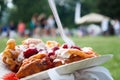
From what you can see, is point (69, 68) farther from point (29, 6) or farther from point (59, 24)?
point (29, 6)

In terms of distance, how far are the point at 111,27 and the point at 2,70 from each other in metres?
22.5

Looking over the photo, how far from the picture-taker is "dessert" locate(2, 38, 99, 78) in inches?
88.1

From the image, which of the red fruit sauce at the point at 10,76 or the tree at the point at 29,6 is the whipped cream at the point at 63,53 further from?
the tree at the point at 29,6

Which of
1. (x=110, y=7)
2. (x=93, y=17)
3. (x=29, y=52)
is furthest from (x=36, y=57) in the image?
(x=93, y=17)

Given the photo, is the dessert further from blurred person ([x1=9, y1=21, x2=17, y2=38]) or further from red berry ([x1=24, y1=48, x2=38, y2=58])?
blurred person ([x1=9, y1=21, x2=17, y2=38])

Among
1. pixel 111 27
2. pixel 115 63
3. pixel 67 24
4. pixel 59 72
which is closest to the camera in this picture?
pixel 59 72

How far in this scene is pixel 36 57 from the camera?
2268mm

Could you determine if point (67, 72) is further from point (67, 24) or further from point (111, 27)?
point (67, 24)

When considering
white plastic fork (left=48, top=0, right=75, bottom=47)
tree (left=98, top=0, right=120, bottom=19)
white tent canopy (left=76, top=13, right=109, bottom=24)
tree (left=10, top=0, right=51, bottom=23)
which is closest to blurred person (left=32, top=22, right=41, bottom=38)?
tree (left=10, top=0, right=51, bottom=23)

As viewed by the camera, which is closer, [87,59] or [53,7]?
[87,59]

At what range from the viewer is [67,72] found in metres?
2.20

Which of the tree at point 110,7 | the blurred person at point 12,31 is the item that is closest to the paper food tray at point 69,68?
the blurred person at point 12,31

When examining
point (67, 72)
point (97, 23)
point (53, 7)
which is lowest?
point (97, 23)

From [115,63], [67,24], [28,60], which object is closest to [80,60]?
[28,60]
